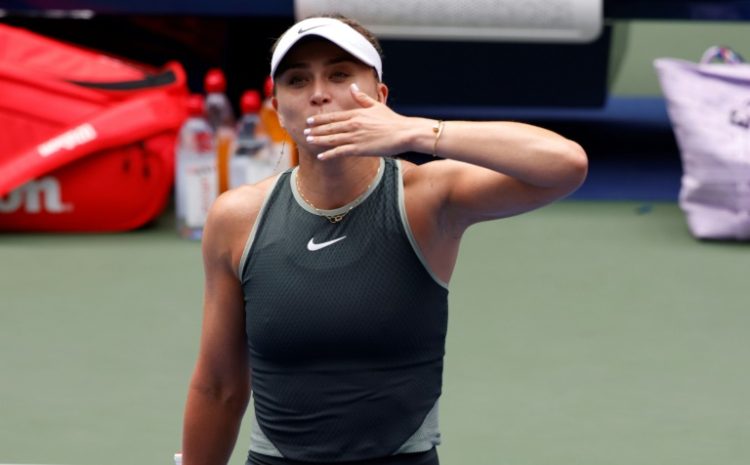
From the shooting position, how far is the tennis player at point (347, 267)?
6.42 ft

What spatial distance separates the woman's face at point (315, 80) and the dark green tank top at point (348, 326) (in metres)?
0.13

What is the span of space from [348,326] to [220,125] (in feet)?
13.0

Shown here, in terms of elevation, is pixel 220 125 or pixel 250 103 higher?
pixel 250 103

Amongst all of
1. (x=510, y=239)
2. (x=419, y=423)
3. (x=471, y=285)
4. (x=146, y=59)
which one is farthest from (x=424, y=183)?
(x=146, y=59)

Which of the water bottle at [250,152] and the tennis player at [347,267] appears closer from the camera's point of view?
the tennis player at [347,267]

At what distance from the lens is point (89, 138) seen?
536 cm

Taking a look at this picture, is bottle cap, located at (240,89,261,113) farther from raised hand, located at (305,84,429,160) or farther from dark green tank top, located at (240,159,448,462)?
raised hand, located at (305,84,429,160)

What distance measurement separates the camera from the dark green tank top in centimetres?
198

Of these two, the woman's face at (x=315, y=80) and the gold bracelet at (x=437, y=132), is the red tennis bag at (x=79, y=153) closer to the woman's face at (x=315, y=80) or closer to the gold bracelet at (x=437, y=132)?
the woman's face at (x=315, y=80)

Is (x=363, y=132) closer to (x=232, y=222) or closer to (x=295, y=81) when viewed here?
(x=295, y=81)

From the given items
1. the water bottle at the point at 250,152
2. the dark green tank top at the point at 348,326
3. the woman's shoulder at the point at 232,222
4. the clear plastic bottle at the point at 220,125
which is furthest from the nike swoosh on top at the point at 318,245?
the clear plastic bottle at the point at 220,125

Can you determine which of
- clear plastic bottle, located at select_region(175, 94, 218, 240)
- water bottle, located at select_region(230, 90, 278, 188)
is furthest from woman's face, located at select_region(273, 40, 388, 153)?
water bottle, located at select_region(230, 90, 278, 188)

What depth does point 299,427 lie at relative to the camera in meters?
2.02

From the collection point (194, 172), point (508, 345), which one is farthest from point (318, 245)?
point (194, 172)
